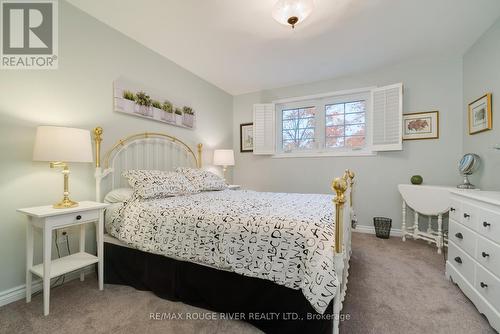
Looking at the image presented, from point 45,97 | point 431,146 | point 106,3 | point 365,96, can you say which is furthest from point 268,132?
point 45,97

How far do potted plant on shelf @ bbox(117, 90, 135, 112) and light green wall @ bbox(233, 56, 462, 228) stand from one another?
2.25 m

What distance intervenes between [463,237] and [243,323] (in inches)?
68.8

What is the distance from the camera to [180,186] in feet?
7.37

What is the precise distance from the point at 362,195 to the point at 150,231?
115 inches

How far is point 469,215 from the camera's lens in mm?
1574

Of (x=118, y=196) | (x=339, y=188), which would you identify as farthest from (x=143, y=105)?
(x=339, y=188)

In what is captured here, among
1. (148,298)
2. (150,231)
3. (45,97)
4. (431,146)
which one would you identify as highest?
(45,97)

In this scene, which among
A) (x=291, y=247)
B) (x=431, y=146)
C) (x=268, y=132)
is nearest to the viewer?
(x=291, y=247)

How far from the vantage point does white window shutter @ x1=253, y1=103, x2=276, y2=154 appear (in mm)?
3785

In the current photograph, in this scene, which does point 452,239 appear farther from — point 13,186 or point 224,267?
point 13,186

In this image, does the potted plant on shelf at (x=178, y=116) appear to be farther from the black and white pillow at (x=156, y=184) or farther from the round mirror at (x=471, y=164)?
the round mirror at (x=471, y=164)

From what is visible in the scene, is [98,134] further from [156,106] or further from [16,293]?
[16,293]

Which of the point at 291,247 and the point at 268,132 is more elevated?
the point at 268,132

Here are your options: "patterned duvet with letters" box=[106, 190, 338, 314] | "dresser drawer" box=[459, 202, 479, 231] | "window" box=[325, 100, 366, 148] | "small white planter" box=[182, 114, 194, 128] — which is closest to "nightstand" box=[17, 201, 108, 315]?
"patterned duvet with letters" box=[106, 190, 338, 314]
